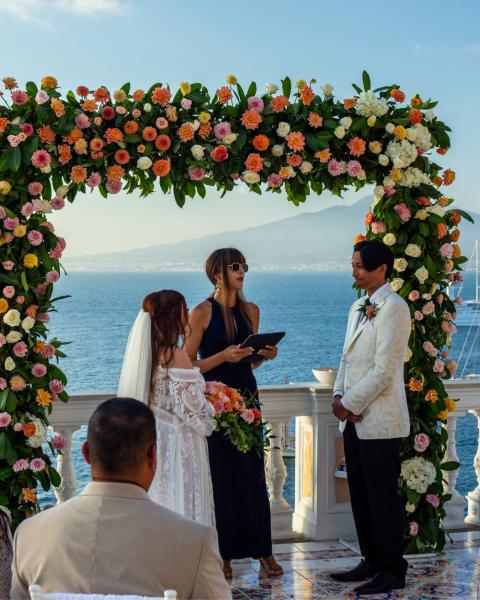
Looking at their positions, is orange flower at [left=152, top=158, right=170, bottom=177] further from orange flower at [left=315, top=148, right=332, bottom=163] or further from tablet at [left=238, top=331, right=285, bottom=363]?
tablet at [left=238, top=331, right=285, bottom=363]

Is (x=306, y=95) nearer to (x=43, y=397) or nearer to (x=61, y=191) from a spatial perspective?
(x=61, y=191)

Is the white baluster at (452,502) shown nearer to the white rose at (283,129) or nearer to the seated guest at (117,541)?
the white rose at (283,129)

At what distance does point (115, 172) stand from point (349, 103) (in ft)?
4.55

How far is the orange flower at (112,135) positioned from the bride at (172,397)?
95 centimetres

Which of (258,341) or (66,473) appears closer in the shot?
(258,341)

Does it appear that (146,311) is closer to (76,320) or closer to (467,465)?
(467,465)

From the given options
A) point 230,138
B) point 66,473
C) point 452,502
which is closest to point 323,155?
point 230,138

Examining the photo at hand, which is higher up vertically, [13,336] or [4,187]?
[4,187]

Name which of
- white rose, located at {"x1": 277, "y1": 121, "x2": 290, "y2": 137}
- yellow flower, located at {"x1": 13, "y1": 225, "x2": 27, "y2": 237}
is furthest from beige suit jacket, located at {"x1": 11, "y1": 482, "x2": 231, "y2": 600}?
white rose, located at {"x1": 277, "y1": 121, "x2": 290, "y2": 137}

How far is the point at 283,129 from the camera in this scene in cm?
544

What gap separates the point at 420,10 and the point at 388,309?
58.8m

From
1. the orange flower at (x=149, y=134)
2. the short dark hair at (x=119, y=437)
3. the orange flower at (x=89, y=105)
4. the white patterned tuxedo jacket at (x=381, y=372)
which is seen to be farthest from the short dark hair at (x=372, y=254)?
the short dark hair at (x=119, y=437)

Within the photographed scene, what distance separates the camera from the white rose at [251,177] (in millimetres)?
5398

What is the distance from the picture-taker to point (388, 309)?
17.0 feet
